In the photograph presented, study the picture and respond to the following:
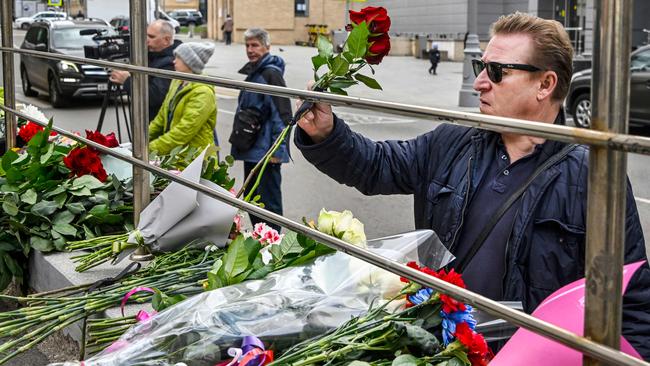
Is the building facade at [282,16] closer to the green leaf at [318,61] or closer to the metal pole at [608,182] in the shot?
the green leaf at [318,61]

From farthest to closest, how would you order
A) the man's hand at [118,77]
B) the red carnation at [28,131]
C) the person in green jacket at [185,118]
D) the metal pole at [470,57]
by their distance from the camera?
the metal pole at [470,57] < the man's hand at [118,77] < the person in green jacket at [185,118] < the red carnation at [28,131]

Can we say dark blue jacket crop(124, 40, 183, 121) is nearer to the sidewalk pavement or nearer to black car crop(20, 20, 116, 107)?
the sidewalk pavement

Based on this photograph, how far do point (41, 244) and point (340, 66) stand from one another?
1.58 m

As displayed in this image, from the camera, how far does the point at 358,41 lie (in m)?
2.48

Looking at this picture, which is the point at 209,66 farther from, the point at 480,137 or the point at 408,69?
the point at 480,137

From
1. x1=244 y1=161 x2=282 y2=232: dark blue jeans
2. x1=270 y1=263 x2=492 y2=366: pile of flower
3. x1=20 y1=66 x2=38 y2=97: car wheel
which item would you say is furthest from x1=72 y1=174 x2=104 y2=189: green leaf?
x1=20 y1=66 x2=38 y2=97: car wheel

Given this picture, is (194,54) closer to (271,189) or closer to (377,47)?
(271,189)

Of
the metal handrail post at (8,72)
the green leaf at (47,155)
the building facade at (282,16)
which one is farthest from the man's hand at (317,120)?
the building facade at (282,16)

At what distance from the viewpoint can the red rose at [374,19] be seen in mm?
2473

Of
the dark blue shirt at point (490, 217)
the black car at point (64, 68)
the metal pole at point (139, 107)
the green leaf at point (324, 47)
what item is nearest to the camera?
the dark blue shirt at point (490, 217)

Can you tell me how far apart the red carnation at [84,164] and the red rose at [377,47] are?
69.9 inches

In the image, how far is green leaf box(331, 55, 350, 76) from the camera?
252 centimetres

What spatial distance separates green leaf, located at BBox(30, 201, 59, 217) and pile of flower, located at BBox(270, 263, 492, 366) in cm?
192

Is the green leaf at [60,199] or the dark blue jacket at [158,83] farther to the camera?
the dark blue jacket at [158,83]
